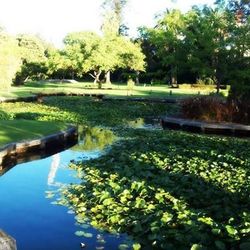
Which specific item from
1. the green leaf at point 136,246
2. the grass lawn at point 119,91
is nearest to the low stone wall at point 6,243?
the green leaf at point 136,246

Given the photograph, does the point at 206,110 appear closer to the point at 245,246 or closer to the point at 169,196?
the point at 169,196

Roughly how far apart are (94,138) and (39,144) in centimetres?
469

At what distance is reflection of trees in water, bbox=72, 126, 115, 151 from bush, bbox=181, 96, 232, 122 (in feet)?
19.6

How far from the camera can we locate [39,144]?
17703 millimetres

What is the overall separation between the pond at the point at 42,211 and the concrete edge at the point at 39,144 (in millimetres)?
683

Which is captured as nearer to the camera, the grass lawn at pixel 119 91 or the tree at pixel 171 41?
the tree at pixel 171 41

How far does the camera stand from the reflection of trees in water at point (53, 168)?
13.6m

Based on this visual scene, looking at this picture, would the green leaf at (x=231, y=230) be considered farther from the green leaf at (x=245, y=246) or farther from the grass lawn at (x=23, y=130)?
the grass lawn at (x=23, y=130)

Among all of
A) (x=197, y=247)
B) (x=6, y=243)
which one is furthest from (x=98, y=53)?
(x=6, y=243)

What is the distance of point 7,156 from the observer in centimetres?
1560

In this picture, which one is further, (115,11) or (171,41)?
(115,11)

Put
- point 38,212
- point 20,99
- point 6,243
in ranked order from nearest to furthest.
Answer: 1. point 6,243
2. point 38,212
3. point 20,99

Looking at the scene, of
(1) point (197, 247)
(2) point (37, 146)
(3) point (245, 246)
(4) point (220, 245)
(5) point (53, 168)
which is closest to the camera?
(3) point (245, 246)

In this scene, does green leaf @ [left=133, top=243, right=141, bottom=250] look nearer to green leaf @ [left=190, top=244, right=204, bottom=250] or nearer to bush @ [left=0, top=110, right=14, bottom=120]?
green leaf @ [left=190, top=244, right=204, bottom=250]
